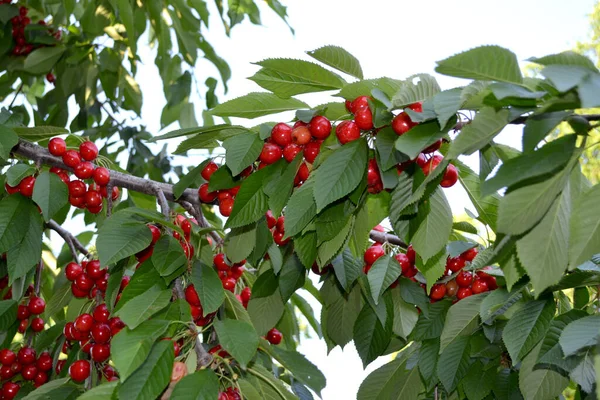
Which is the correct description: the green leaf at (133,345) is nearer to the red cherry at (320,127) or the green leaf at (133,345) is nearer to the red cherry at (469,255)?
the red cherry at (320,127)

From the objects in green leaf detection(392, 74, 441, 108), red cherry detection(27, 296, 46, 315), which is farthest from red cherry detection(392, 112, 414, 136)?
red cherry detection(27, 296, 46, 315)

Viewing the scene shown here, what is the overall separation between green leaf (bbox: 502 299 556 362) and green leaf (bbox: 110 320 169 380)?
0.61 meters

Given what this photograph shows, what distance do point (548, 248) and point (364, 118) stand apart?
0.39 metres

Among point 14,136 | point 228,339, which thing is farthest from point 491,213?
point 14,136

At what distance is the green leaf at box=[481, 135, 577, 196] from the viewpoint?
3.10 ft

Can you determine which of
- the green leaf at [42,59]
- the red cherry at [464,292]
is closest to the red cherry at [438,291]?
the red cherry at [464,292]

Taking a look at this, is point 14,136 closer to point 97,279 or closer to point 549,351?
point 97,279

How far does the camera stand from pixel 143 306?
4.02 feet

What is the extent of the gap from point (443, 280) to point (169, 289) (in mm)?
655

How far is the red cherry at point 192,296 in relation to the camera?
4.64 feet

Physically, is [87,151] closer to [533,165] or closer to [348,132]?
[348,132]

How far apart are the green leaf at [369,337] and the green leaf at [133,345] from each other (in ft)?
1.85

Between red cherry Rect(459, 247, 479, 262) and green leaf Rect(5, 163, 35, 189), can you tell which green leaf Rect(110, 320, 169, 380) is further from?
red cherry Rect(459, 247, 479, 262)

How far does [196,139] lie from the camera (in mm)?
1478
